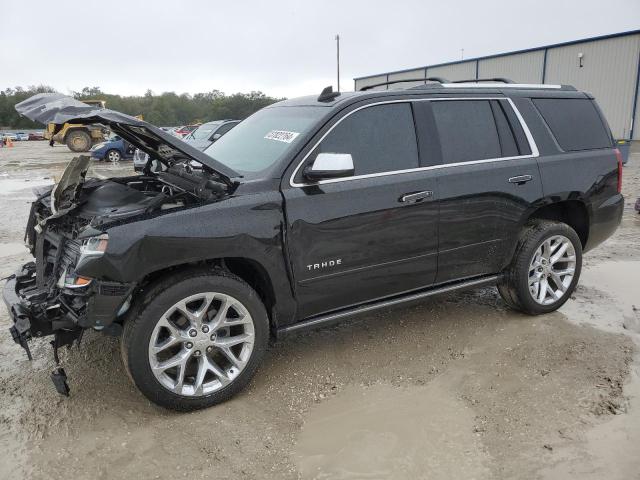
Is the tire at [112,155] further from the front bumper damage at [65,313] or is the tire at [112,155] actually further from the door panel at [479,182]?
the door panel at [479,182]

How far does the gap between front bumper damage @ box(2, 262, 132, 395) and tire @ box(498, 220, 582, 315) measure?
3.02 metres

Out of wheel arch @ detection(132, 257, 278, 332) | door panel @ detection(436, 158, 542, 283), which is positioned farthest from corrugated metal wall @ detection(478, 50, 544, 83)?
wheel arch @ detection(132, 257, 278, 332)

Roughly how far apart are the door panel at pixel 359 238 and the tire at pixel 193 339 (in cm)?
39

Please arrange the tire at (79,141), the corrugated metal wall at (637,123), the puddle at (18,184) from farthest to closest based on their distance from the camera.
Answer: the tire at (79,141), the corrugated metal wall at (637,123), the puddle at (18,184)

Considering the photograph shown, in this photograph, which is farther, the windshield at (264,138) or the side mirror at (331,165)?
the windshield at (264,138)

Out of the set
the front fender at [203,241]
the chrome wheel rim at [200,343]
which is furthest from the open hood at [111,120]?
the chrome wheel rim at [200,343]

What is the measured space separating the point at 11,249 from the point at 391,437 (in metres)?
6.02

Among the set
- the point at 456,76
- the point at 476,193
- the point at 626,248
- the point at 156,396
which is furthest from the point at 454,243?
the point at 456,76

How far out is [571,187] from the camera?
4281 mm

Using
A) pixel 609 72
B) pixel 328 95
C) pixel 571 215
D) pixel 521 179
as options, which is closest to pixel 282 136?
pixel 328 95

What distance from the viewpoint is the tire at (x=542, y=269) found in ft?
13.8

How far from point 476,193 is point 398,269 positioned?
85cm

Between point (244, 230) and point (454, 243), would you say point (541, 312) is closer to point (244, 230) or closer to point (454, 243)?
point (454, 243)

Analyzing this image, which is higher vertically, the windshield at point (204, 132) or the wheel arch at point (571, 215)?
the windshield at point (204, 132)
